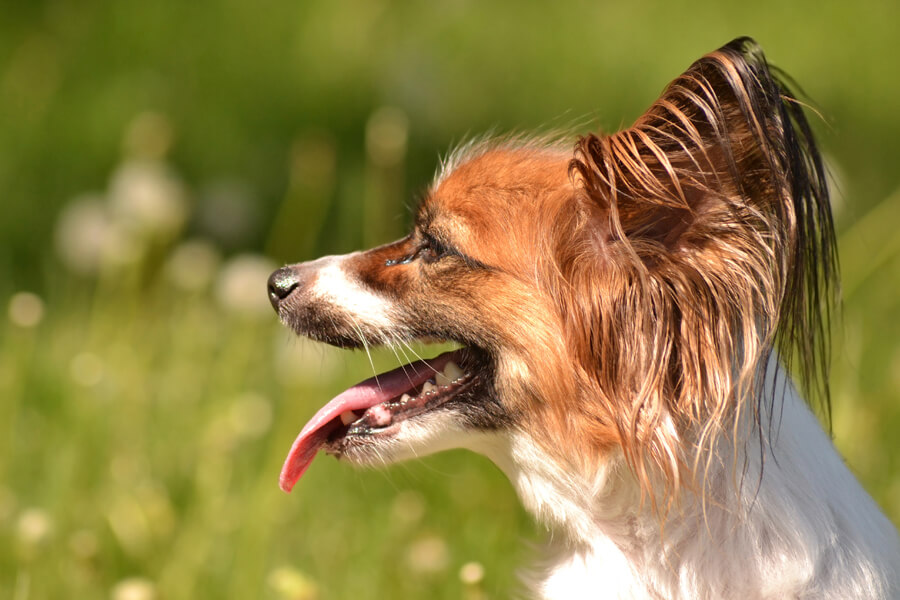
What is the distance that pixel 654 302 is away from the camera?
7.72 ft

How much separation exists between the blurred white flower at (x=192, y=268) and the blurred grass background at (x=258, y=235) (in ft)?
0.07

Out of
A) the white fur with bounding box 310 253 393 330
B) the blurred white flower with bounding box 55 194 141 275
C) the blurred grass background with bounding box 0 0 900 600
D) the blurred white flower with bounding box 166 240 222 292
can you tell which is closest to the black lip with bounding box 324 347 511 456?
the white fur with bounding box 310 253 393 330

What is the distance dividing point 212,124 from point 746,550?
485 cm

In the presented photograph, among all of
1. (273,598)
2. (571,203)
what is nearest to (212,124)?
(273,598)

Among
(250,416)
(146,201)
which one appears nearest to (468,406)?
(250,416)

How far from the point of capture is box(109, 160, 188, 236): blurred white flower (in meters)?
4.67

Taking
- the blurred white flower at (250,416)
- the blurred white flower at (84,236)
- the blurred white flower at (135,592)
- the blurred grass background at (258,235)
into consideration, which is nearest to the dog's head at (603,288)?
the blurred grass background at (258,235)

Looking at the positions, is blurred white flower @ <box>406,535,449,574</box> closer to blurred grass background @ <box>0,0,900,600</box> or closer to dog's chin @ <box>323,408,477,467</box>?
blurred grass background @ <box>0,0,900,600</box>

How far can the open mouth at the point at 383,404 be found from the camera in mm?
→ 2660

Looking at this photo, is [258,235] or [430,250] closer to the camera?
[430,250]

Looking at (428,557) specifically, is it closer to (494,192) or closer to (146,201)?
(494,192)

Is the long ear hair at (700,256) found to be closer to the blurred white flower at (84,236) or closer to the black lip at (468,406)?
the black lip at (468,406)

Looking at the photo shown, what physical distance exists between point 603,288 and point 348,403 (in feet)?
2.52

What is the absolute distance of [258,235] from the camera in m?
6.18
